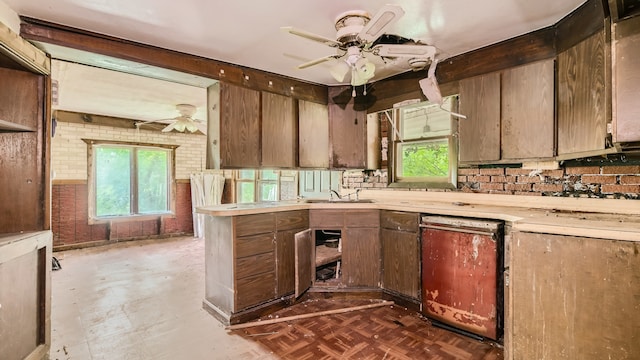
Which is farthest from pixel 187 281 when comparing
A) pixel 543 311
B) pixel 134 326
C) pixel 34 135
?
pixel 543 311

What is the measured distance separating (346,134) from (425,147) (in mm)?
963

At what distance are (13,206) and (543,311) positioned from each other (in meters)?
3.33

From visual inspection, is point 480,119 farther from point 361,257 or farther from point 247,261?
point 247,261

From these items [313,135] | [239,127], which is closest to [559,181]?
[313,135]

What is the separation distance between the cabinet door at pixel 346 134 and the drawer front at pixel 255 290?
1.64 meters

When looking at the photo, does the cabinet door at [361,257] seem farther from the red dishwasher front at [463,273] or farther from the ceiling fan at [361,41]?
the ceiling fan at [361,41]

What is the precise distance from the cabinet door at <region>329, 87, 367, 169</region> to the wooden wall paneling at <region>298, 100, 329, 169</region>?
0.08 m

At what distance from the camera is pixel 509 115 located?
260 cm

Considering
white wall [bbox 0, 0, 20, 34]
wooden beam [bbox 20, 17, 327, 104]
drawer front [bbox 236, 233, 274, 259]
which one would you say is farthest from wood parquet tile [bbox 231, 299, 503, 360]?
white wall [bbox 0, 0, 20, 34]

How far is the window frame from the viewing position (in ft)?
18.2

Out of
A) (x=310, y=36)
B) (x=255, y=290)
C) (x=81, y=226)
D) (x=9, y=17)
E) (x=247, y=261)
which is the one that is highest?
(x=9, y=17)

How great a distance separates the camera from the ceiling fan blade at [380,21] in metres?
1.67

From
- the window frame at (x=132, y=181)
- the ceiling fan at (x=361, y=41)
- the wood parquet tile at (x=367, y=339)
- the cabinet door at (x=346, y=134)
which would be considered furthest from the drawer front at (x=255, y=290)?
the window frame at (x=132, y=181)

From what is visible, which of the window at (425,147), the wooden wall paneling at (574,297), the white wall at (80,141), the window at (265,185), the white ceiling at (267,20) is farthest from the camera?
the white wall at (80,141)
